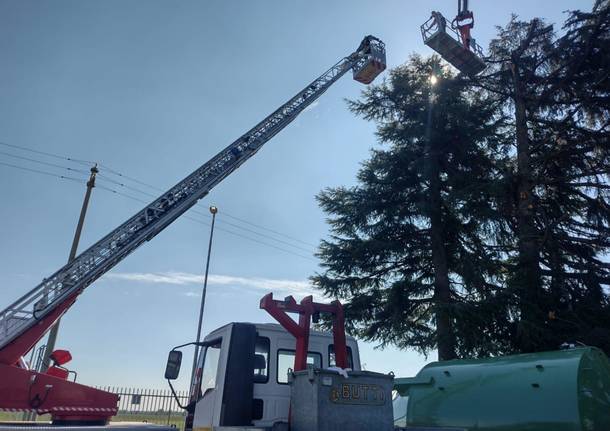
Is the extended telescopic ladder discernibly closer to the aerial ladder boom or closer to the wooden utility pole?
the aerial ladder boom

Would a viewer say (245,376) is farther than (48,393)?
No

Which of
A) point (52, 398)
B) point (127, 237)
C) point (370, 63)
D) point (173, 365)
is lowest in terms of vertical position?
point (52, 398)

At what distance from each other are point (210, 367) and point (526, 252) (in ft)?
36.4

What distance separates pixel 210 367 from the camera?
557 centimetres

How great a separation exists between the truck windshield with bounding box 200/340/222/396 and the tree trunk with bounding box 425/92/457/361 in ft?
28.3

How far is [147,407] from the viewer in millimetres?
18484

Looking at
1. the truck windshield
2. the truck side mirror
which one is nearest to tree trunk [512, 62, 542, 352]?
the truck windshield

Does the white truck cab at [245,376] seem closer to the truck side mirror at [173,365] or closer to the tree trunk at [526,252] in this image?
the truck side mirror at [173,365]

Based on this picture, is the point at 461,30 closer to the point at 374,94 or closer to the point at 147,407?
the point at 374,94

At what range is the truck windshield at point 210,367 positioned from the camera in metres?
5.38

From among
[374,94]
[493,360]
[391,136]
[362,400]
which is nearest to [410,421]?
[493,360]

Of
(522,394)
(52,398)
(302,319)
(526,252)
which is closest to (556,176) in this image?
(526,252)

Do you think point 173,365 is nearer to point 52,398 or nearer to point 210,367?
point 210,367

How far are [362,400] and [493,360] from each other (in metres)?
3.44
